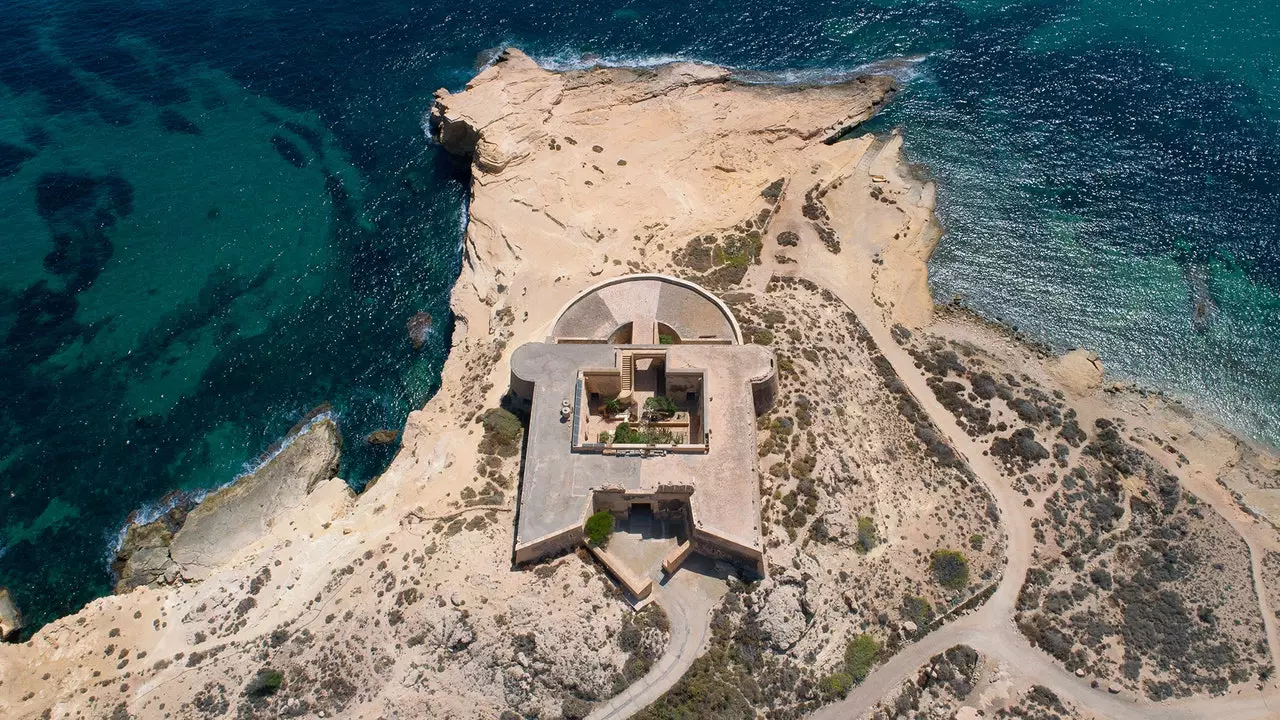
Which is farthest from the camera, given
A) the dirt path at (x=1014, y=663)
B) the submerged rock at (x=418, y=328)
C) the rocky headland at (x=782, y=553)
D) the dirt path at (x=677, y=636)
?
the submerged rock at (x=418, y=328)

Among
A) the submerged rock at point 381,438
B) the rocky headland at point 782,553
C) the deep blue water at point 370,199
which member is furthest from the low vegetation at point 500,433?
the deep blue water at point 370,199

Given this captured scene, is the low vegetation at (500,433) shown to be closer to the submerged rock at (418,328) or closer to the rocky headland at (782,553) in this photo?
the rocky headland at (782,553)

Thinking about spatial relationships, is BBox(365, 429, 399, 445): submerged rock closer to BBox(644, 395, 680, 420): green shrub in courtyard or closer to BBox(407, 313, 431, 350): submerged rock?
BBox(407, 313, 431, 350): submerged rock

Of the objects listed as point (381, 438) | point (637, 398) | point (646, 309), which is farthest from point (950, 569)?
point (381, 438)

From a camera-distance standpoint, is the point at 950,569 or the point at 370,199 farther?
the point at 370,199

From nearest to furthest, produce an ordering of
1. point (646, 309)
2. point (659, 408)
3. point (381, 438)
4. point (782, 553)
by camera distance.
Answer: point (782, 553) < point (659, 408) < point (646, 309) < point (381, 438)

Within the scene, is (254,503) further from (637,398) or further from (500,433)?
(637,398)
